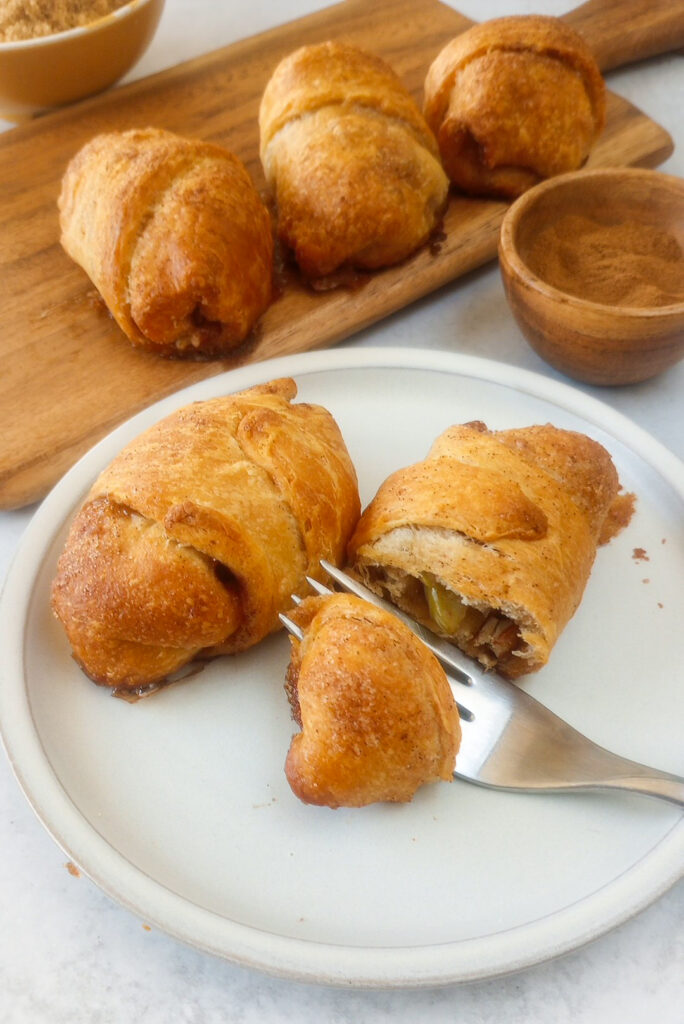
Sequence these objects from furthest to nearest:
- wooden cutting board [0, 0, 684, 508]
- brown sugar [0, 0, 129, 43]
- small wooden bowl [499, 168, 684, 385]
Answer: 1. brown sugar [0, 0, 129, 43]
2. wooden cutting board [0, 0, 684, 508]
3. small wooden bowl [499, 168, 684, 385]

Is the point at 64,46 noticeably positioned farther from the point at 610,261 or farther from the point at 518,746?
the point at 518,746

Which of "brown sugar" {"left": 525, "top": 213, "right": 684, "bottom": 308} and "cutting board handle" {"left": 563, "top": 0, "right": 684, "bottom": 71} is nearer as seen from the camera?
"brown sugar" {"left": 525, "top": 213, "right": 684, "bottom": 308}

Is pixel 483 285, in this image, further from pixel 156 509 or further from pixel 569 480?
pixel 156 509

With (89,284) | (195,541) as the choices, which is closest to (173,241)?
(89,284)

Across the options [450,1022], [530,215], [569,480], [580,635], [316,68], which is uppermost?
[316,68]

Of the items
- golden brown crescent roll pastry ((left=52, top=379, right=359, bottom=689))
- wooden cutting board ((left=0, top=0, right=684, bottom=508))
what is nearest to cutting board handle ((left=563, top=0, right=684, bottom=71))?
wooden cutting board ((left=0, top=0, right=684, bottom=508))

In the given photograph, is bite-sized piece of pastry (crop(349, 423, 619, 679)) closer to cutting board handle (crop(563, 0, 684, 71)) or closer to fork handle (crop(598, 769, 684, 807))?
fork handle (crop(598, 769, 684, 807))

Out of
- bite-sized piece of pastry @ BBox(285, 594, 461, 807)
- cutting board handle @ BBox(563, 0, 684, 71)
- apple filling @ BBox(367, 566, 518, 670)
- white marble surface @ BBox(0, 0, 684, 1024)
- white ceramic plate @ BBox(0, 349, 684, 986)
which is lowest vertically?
white marble surface @ BBox(0, 0, 684, 1024)

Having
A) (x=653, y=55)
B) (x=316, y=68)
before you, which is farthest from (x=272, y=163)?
(x=653, y=55)
